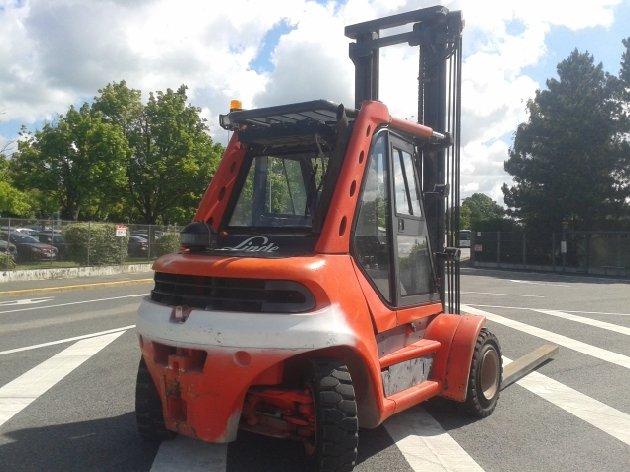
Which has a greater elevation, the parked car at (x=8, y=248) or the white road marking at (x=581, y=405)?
the parked car at (x=8, y=248)

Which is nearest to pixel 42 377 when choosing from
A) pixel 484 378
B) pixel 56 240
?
pixel 484 378

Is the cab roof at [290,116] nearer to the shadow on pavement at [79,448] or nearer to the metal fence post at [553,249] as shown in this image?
the shadow on pavement at [79,448]

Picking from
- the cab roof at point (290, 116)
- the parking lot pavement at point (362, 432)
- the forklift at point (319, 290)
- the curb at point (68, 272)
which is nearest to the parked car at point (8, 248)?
the curb at point (68, 272)

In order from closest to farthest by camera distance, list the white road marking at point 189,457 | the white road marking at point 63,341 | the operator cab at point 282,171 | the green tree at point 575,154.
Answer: the white road marking at point 189,457, the operator cab at point 282,171, the white road marking at point 63,341, the green tree at point 575,154

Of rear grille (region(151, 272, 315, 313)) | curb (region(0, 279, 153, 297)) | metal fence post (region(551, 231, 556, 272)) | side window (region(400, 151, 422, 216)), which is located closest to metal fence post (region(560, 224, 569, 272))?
metal fence post (region(551, 231, 556, 272))

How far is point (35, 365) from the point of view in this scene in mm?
7324

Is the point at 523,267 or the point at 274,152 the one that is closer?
the point at 274,152

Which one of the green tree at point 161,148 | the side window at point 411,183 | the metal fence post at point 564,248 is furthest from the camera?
the green tree at point 161,148

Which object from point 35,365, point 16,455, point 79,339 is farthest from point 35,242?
point 16,455

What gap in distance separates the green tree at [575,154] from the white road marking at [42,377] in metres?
32.9

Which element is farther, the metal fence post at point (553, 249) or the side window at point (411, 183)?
the metal fence post at point (553, 249)

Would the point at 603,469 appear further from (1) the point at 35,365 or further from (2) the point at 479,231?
(2) the point at 479,231

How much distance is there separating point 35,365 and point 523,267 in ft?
113

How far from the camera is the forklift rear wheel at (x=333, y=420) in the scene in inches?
142
